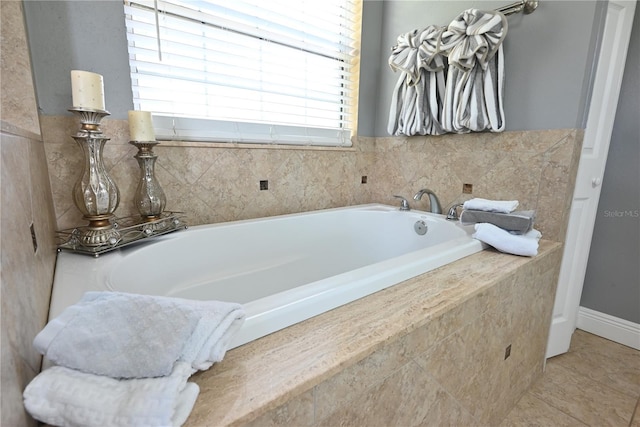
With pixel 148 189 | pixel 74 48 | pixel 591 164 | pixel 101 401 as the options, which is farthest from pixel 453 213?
pixel 74 48

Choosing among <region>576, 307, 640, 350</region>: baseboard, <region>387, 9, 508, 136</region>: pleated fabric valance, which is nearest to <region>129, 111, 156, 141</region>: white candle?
<region>387, 9, 508, 136</region>: pleated fabric valance

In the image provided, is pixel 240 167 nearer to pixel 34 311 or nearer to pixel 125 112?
pixel 125 112

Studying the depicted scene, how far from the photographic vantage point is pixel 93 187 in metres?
1.05

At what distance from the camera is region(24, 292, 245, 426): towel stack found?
16.3 inches

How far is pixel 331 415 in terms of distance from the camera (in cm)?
59

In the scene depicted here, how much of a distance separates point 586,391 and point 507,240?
0.92m

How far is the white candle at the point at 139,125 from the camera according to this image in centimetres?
118

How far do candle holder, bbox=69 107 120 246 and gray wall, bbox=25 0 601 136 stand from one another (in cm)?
30

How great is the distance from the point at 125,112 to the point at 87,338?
3.83ft

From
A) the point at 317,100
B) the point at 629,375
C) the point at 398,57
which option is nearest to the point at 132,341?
the point at 317,100

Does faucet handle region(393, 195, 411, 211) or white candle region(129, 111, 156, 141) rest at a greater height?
white candle region(129, 111, 156, 141)

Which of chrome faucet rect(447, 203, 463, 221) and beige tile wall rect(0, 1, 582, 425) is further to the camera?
chrome faucet rect(447, 203, 463, 221)

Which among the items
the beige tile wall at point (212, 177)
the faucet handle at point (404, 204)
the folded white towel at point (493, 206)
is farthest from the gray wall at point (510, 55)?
the faucet handle at point (404, 204)

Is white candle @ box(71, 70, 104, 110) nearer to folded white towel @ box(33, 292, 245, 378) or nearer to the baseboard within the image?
folded white towel @ box(33, 292, 245, 378)
